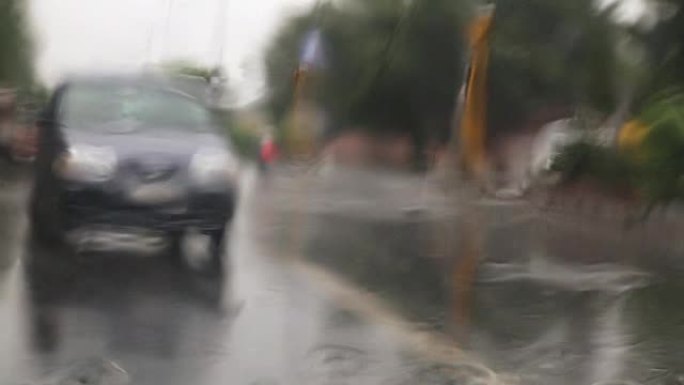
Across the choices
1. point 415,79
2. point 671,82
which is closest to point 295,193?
point 415,79

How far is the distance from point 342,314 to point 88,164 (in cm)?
298

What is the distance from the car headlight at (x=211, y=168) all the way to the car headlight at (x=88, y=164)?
66cm

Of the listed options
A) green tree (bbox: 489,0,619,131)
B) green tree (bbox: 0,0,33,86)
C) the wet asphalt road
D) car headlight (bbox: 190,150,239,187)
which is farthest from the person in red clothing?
car headlight (bbox: 190,150,239,187)

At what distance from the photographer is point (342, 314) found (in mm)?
8539

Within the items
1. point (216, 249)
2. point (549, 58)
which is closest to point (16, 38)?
point (216, 249)

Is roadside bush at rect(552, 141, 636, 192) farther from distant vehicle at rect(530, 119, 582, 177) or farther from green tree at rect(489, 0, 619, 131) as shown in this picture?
green tree at rect(489, 0, 619, 131)

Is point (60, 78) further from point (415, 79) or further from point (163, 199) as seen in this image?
point (415, 79)

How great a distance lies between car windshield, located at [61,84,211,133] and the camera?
1105 cm

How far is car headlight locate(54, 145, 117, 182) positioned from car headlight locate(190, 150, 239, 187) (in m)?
0.66

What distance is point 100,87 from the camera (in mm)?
11445

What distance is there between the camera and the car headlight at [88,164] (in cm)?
1045

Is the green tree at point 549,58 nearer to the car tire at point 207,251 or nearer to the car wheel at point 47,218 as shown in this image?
the car tire at point 207,251

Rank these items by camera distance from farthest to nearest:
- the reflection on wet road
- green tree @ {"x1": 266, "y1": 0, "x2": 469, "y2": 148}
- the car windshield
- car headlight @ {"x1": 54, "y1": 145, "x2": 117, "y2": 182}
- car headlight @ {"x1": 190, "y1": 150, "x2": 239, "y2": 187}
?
1. green tree @ {"x1": 266, "y1": 0, "x2": 469, "y2": 148}
2. the car windshield
3. car headlight @ {"x1": 190, "y1": 150, "x2": 239, "y2": 187}
4. car headlight @ {"x1": 54, "y1": 145, "x2": 117, "y2": 182}
5. the reflection on wet road

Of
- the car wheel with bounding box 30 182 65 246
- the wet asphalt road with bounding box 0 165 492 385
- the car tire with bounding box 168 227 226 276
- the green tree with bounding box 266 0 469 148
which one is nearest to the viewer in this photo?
the wet asphalt road with bounding box 0 165 492 385
